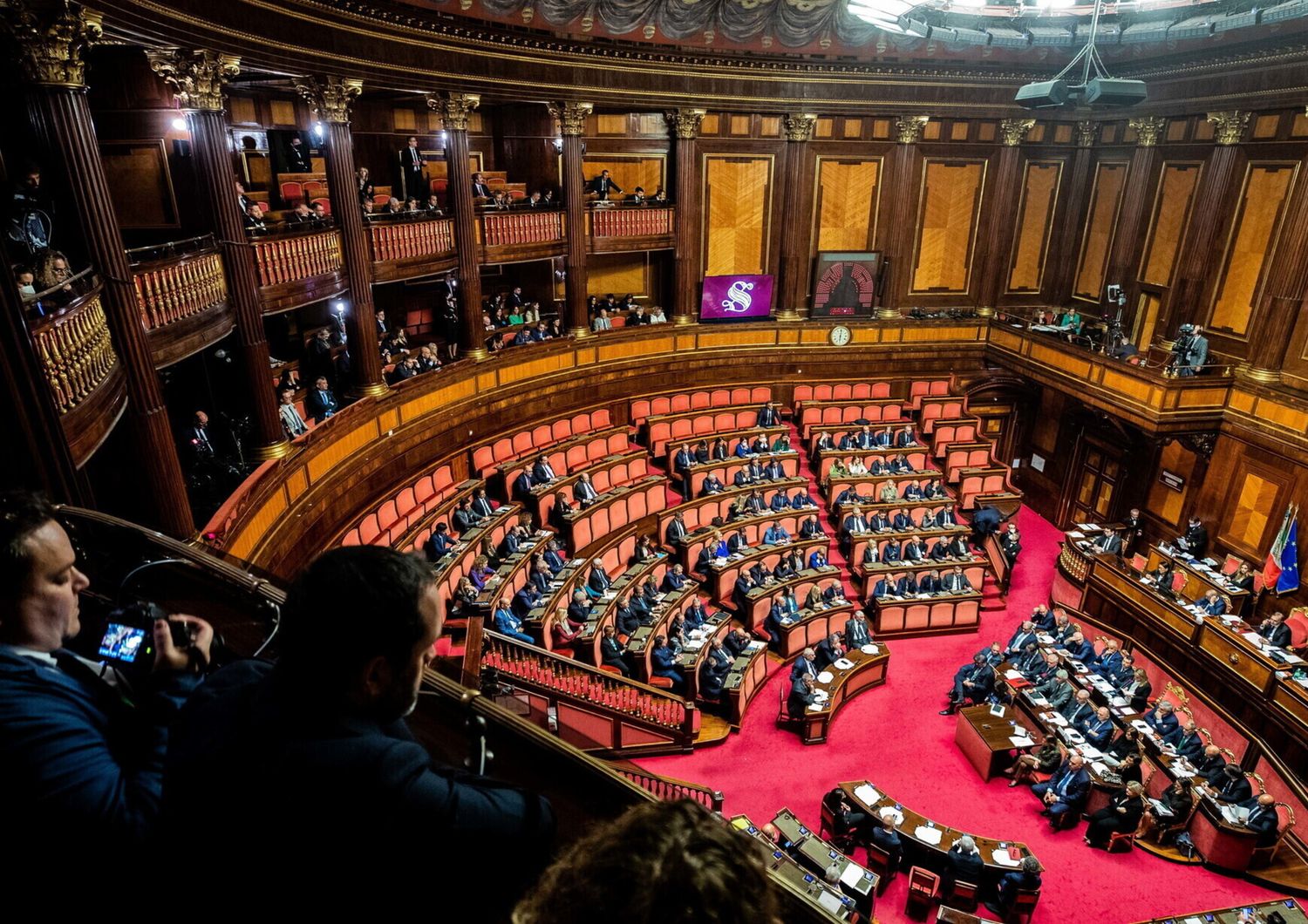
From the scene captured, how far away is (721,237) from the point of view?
16.1 m

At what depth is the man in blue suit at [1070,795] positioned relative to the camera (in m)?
8.33

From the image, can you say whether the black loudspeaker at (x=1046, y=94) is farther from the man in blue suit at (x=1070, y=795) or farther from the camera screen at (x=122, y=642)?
the camera screen at (x=122, y=642)

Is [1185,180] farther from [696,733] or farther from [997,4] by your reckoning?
[696,733]

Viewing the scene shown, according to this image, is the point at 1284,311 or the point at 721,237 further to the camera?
the point at 721,237

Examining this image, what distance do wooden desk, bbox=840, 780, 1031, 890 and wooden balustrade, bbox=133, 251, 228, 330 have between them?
7.86 meters

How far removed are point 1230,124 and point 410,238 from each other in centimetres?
1375

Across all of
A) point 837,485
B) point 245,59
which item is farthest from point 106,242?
point 837,485

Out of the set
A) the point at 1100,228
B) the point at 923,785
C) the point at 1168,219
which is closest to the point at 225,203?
the point at 923,785

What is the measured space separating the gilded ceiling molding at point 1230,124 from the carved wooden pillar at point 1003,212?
378 cm

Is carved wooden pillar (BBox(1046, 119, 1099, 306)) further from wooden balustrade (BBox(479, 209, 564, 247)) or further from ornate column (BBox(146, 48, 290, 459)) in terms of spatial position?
ornate column (BBox(146, 48, 290, 459))

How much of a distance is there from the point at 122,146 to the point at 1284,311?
54.3ft

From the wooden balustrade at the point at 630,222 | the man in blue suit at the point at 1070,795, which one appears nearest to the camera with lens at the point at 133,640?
the man in blue suit at the point at 1070,795

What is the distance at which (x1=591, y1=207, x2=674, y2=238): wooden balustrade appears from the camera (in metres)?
14.3

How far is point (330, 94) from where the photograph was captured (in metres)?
8.92
